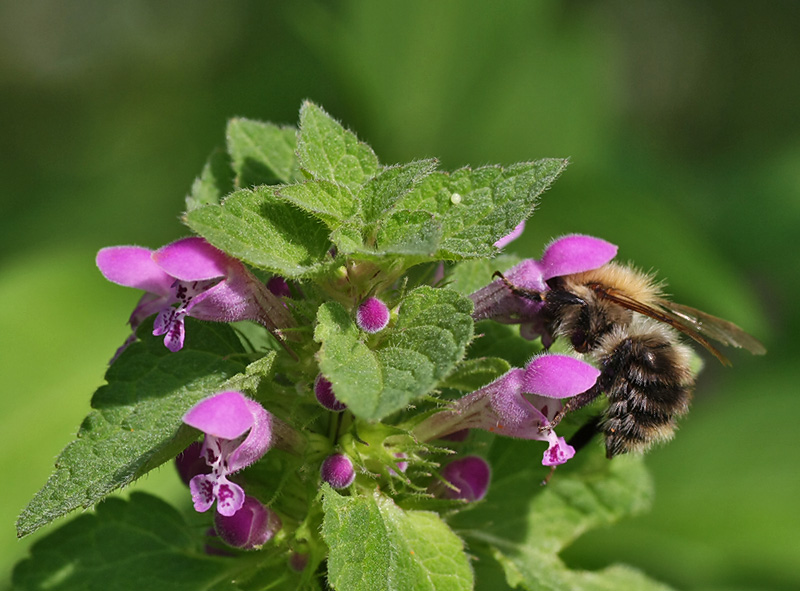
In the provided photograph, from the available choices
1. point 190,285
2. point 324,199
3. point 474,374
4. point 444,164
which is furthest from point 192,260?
point 444,164

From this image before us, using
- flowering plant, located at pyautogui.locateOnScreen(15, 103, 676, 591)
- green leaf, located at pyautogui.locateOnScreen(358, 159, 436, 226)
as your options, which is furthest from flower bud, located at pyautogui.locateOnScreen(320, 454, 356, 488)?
green leaf, located at pyautogui.locateOnScreen(358, 159, 436, 226)

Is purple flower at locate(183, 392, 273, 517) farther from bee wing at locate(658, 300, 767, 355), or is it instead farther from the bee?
bee wing at locate(658, 300, 767, 355)

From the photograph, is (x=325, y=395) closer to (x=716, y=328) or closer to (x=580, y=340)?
(x=580, y=340)

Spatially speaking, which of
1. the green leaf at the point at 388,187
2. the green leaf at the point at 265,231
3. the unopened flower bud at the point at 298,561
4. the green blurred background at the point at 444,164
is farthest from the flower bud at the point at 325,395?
the green blurred background at the point at 444,164

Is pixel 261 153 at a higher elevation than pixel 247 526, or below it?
higher

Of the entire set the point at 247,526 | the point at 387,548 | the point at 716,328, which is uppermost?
the point at 716,328

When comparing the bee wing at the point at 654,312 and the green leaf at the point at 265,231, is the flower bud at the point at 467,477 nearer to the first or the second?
the bee wing at the point at 654,312

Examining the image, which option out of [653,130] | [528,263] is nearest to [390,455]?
[528,263]
